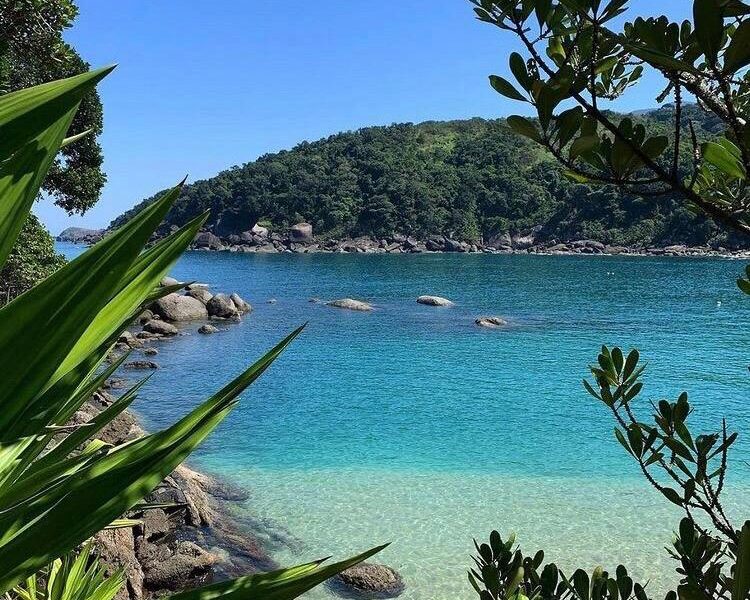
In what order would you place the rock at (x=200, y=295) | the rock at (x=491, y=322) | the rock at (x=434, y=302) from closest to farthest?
the rock at (x=491, y=322) → the rock at (x=200, y=295) → the rock at (x=434, y=302)

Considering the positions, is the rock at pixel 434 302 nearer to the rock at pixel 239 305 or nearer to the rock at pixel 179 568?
the rock at pixel 239 305

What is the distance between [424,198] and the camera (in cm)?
9819

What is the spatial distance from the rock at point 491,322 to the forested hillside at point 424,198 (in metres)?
64.3

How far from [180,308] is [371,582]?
962 inches

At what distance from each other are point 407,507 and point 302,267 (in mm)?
58585

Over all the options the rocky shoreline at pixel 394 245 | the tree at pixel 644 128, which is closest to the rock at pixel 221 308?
the tree at pixel 644 128

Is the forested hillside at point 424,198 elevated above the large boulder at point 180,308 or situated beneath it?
elevated above

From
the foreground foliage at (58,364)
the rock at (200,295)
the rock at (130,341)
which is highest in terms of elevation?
the foreground foliage at (58,364)

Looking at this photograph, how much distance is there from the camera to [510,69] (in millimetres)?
1196

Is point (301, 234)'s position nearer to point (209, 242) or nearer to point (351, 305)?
point (209, 242)

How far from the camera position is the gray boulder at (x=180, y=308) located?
2902 cm

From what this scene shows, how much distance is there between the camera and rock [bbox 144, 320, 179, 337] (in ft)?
84.7

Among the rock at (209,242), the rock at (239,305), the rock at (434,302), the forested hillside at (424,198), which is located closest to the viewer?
the rock at (239,305)

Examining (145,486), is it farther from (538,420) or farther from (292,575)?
(538,420)
